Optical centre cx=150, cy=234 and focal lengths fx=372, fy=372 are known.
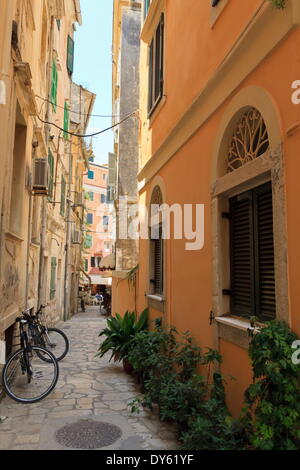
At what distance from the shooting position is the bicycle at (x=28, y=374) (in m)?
5.40

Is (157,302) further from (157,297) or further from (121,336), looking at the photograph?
(121,336)

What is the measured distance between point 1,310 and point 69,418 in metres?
1.78

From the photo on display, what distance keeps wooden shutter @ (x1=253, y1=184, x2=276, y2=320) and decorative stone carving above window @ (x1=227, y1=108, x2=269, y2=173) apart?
398 mm

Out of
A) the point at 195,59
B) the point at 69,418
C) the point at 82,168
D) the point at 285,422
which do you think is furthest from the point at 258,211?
the point at 82,168

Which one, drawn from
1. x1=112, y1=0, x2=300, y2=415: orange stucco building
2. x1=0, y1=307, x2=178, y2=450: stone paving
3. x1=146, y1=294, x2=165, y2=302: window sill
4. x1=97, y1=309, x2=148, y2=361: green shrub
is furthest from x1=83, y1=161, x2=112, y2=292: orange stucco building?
x1=112, y1=0, x2=300, y2=415: orange stucco building

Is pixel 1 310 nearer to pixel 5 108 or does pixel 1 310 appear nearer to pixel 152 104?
pixel 5 108

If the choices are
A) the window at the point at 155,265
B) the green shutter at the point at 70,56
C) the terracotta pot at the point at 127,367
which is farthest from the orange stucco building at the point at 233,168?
the green shutter at the point at 70,56

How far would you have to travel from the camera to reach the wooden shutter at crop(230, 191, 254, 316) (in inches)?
152

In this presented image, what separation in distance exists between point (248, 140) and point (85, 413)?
158 inches

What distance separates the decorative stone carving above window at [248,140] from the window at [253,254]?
0.36m

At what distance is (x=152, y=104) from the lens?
8125 millimetres

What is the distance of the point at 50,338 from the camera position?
28.0 feet

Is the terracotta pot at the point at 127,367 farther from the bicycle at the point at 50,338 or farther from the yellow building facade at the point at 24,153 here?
the yellow building facade at the point at 24,153
